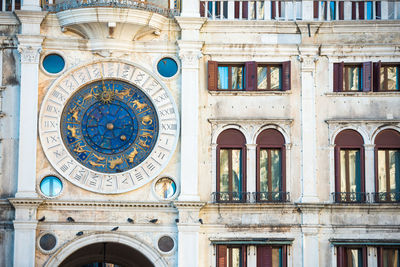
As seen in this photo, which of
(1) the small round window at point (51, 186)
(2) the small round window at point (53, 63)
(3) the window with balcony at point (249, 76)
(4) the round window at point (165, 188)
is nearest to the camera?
(1) the small round window at point (51, 186)

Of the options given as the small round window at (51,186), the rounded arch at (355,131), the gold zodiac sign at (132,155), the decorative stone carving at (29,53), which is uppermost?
the decorative stone carving at (29,53)

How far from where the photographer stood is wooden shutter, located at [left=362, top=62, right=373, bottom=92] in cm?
4131

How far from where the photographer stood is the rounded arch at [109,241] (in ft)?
132

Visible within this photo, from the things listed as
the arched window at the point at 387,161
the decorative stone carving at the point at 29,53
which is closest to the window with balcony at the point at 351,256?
the arched window at the point at 387,161

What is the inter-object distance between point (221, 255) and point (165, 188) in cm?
294

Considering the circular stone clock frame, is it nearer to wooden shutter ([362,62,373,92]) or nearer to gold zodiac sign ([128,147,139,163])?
gold zodiac sign ([128,147,139,163])

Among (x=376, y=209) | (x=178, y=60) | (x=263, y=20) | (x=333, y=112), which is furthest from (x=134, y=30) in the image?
(x=376, y=209)

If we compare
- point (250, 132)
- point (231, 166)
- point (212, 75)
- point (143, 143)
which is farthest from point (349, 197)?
point (143, 143)

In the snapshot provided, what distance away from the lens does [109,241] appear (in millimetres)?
40469

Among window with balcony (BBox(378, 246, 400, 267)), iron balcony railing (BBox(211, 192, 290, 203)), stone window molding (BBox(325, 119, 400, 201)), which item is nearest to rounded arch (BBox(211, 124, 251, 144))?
iron balcony railing (BBox(211, 192, 290, 203))

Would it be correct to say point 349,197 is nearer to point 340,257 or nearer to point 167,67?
point 340,257

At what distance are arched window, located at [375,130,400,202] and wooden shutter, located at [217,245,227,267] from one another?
566 cm

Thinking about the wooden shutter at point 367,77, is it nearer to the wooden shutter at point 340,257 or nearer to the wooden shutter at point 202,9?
the wooden shutter at point 340,257

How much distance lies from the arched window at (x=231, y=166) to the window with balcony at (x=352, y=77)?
12.6 feet
